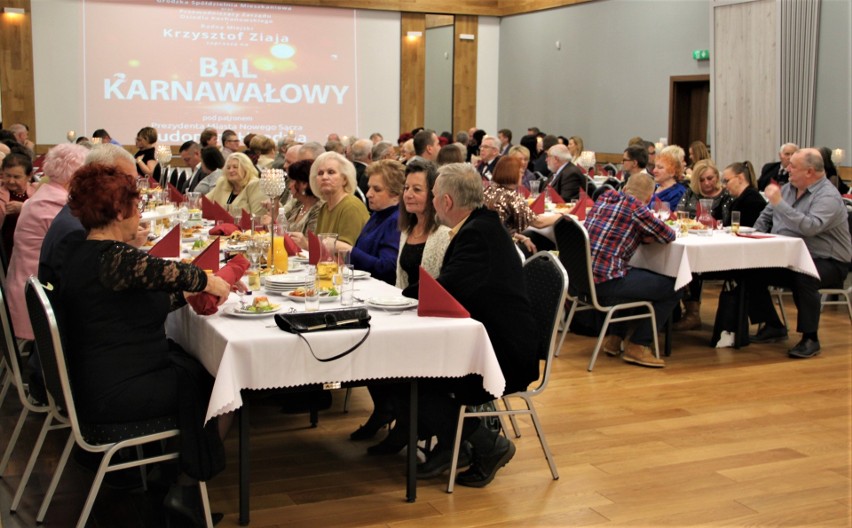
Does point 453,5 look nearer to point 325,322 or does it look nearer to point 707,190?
point 707,190

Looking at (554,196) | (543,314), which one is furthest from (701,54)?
(543,314)

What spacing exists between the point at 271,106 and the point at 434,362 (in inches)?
514

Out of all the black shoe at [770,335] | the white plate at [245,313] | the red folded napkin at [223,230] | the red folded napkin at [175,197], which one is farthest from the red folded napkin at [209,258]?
the black shoe at [770,335]

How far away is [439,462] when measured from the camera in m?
3.89

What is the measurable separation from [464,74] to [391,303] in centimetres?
1450

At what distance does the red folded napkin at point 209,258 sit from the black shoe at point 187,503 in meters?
0.95

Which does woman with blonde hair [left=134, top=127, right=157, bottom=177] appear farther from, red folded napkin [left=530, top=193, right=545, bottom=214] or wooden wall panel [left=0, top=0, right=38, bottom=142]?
red folded napkin [left=530, top=193, right=545, bottom=214]

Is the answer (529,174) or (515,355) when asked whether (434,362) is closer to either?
(515,355)

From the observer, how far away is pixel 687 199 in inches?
288

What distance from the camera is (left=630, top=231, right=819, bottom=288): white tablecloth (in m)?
5.80

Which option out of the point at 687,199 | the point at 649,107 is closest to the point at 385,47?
the point at 649,107


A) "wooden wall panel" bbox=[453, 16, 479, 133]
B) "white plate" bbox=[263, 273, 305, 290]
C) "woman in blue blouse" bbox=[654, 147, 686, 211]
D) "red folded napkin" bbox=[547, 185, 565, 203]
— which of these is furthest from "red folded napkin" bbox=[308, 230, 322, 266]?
"wooden wall panel" bbox=[453, 16, 479, 133]

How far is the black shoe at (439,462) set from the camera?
3.87 meters

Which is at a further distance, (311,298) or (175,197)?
(175,197)
